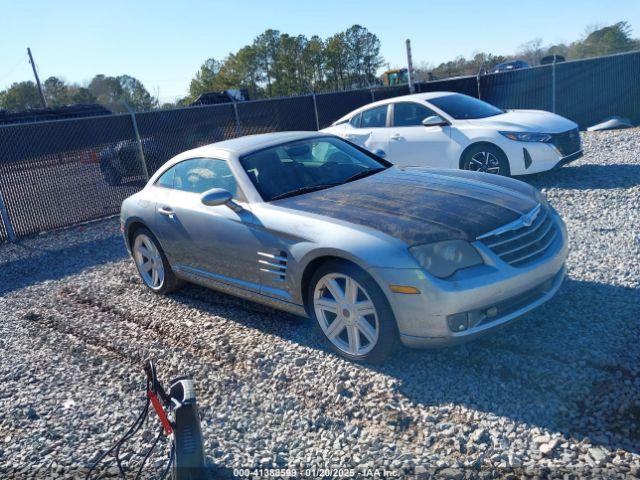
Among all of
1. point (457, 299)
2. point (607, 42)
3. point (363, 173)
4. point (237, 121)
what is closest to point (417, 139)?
point (363, 173)

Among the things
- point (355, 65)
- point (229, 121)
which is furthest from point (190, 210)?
point (355, 65)

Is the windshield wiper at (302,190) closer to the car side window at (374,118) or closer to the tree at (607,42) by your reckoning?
the car side window at (374,118)

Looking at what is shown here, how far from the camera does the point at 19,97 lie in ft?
202

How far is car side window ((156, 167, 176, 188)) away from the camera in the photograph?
575cm

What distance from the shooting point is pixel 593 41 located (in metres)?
48.7

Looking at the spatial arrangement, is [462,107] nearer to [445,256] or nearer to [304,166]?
[304,166]

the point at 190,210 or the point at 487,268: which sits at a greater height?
the point at 190,210

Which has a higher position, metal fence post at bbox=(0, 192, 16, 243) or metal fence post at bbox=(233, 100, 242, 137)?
metal fence post at bbox=(233, 100, 242, 137)

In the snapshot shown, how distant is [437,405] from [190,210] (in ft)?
9.29

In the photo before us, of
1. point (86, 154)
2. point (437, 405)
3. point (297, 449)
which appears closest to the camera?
point (297, 449)

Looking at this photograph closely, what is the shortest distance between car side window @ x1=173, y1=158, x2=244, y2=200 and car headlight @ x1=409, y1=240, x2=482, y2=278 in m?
1.77

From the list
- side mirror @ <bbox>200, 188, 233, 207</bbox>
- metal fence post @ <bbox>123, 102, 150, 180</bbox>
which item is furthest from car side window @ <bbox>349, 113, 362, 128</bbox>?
side mirror @ <bbox>200, 188, 233, 207</bbox>

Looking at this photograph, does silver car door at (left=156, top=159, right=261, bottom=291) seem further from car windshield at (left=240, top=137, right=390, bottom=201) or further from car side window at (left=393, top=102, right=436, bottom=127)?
car side window at (left=393, top=102, right=436, bottom=127)

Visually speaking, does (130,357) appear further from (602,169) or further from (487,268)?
(602,169)
